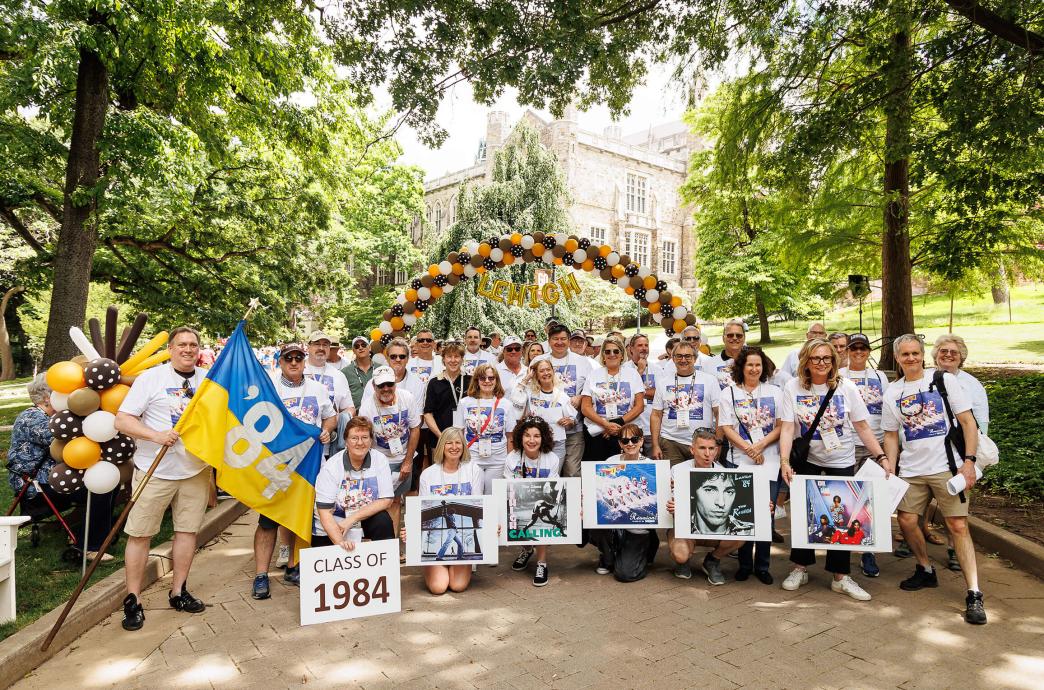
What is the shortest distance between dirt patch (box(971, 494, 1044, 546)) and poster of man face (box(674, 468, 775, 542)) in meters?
2.94

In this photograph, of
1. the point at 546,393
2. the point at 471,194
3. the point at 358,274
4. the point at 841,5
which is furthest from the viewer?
the point at 358,274

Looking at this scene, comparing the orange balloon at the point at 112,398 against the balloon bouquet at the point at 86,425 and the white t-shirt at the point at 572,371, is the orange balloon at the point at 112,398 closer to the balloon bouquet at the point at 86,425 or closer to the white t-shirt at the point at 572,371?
the balloon bouquet at the point at 86,425

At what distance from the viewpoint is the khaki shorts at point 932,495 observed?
500 cm

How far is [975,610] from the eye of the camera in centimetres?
473

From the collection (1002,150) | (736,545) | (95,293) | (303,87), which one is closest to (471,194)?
(303,87)

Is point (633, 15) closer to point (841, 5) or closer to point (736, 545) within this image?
point (841, 5)

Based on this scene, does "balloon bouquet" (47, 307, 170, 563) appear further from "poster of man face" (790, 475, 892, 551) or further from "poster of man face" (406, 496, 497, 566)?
"poster of man face" (790, 475, 892, 551)

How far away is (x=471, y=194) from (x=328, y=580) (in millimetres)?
26381

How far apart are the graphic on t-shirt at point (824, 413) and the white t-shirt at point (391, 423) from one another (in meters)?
3.58

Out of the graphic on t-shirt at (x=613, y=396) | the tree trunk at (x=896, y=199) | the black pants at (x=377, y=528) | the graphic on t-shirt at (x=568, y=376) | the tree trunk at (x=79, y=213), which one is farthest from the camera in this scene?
the tree trunk at (x=79, y=213)

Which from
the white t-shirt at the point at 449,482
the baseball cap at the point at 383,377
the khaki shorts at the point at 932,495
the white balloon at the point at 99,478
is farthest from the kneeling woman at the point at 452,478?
the khaki shorts at the point at 932,495

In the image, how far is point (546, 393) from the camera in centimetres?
644

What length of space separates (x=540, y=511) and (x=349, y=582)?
171 centimetres

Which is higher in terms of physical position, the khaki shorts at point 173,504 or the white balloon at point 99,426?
the white balloon at point 99,426
